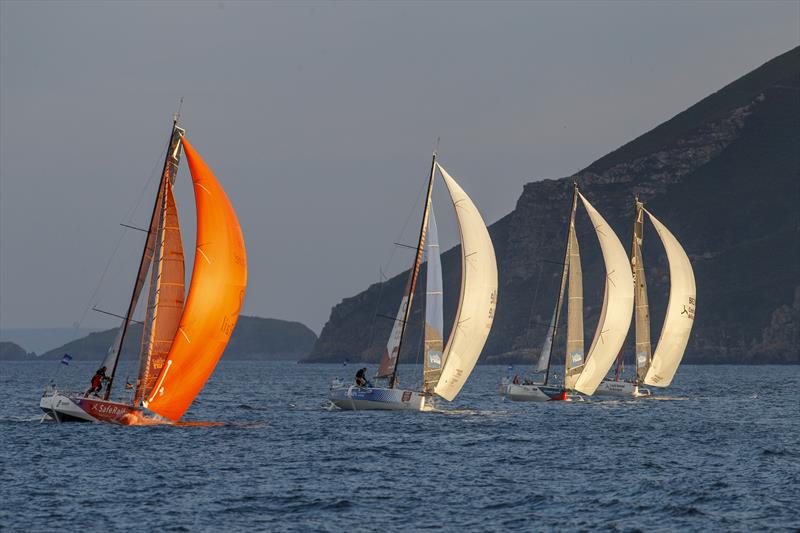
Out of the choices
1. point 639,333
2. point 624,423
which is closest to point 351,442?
point 624,423

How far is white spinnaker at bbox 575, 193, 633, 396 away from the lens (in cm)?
6962

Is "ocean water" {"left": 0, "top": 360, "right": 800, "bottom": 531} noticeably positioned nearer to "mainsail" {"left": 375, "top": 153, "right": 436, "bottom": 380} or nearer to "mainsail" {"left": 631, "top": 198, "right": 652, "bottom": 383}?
"mainsail" {"left": 375, "top": 153, "right": 436, "bottom": 380}

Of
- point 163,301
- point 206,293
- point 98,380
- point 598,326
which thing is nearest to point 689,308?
point 598,326

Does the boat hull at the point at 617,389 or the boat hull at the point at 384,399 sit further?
the boat hull at the point at 617,389

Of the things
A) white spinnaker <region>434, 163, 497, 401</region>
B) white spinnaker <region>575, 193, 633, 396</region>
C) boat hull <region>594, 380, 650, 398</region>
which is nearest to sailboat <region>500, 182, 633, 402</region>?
white spinnaker <region>575, 193, 633, 396</region>

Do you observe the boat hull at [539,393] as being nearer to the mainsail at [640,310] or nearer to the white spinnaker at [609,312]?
the white spinnaker at [609,312]

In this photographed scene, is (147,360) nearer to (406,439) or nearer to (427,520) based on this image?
(406,439)

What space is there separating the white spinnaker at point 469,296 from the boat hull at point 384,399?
1.35 m

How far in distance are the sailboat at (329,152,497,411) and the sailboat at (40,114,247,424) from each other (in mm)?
13098

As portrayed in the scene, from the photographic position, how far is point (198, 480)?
34.3 m

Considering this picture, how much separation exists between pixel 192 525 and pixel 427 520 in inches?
209

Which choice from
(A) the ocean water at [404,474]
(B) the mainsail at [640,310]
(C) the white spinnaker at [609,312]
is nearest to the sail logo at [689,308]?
(B) the mainsail at [640,310]

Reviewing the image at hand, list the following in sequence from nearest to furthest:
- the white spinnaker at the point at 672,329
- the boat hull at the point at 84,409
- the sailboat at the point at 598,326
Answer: the boat hull at the point at 84,409, the sailboat at the point at 598,326, the white spinnaker at the point at 672,329

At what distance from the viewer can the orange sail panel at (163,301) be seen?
4106cm
